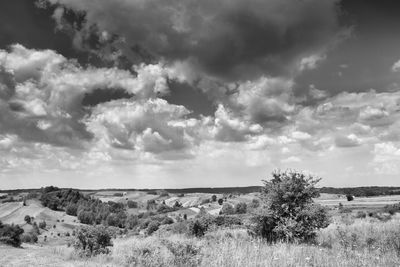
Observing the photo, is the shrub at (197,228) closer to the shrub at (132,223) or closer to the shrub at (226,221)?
the shrub at (226,221)

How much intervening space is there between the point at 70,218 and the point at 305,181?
196 m

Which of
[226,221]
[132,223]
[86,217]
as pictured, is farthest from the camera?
[86,217]

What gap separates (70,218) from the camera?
19638 centimetres

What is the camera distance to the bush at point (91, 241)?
17659mm

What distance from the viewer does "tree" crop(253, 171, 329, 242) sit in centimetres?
1805

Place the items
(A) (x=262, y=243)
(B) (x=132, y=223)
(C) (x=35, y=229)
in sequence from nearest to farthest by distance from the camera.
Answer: (A) (x=262, y=243), (C) (x=35, y=229), (B) (x=132, y=223)

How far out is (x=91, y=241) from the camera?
18406 mm

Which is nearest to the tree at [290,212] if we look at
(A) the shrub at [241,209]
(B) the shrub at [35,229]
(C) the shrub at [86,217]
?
(A) the shrub at [241,209]

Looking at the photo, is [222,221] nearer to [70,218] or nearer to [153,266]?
[153,266]

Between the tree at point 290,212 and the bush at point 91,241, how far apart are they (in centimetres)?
777

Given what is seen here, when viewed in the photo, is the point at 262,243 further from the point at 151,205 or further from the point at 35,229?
the point at 151,205

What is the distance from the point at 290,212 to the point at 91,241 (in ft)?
32.7

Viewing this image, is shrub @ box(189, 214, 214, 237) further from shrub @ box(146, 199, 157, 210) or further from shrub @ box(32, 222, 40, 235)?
shrub @ box(146, 199, 157, 210)

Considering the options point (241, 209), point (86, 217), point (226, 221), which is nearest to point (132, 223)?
point (86, 217)
